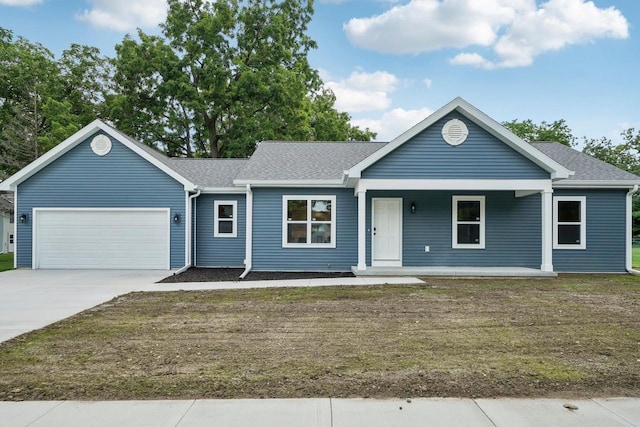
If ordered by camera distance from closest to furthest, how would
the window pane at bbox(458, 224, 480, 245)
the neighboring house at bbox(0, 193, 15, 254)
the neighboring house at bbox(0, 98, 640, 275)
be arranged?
the neighboring house at bbox(0, 98, 640, 275), the window pane at bbox(458, 224, 480, 245), the neighboring house at bbox(0, 193, 15, 254)

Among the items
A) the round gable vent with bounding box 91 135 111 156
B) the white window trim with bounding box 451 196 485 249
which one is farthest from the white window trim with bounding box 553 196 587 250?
the round gable vent with bounding box 91 135 111 156

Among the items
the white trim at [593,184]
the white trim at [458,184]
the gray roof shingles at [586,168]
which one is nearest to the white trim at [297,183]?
the white trim at [458,184]

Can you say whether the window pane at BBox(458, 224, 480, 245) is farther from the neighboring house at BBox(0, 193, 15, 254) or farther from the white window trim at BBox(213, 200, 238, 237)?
the neighboring house at BBox(0, 193, 15, 254)

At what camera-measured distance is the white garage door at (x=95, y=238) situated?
1370 centimetres

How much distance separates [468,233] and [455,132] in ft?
10.6

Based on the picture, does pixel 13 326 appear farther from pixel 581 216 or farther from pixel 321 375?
pixel 581 216

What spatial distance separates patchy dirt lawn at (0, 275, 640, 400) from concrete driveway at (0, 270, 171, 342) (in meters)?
0.56

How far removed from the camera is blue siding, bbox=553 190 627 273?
1291 centimetres

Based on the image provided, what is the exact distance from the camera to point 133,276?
12.1 meters

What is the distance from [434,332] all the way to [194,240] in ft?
33.3

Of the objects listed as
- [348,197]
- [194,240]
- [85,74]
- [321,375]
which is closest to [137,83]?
[85,74]

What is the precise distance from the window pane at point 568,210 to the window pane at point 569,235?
224mm

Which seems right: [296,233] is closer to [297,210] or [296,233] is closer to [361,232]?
[297,210]

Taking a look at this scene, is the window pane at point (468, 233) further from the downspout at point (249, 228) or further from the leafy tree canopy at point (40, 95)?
the leafy tree canopy at point (40, 95)
